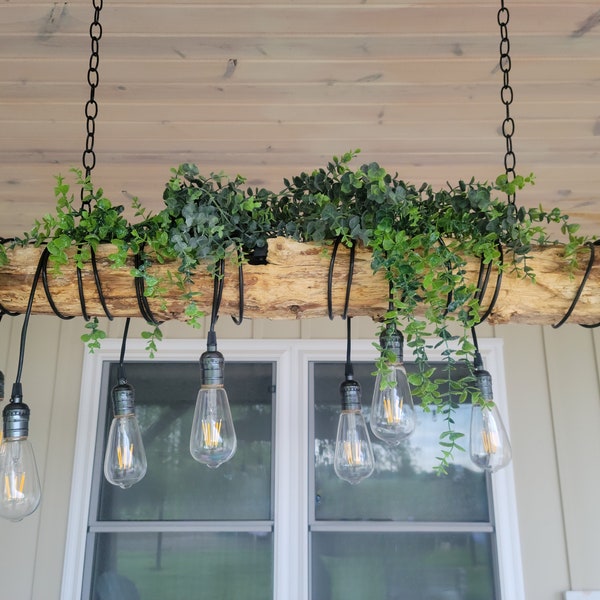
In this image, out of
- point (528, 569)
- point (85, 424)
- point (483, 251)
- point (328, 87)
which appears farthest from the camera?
point (85, 424)

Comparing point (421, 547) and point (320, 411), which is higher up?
point (320, 411)

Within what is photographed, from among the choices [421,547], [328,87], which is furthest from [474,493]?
[328,87]

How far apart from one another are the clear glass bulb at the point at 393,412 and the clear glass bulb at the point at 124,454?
0.43m

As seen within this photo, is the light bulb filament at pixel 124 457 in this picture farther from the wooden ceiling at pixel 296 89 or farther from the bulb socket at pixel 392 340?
the wooden ceiling at pixel 296 89

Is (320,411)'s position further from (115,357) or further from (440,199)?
(440,199)

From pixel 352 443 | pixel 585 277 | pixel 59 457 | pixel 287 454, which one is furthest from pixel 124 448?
pixel 59 457

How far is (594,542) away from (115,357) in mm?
2112

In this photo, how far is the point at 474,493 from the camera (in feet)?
8.26

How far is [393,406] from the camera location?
108cm

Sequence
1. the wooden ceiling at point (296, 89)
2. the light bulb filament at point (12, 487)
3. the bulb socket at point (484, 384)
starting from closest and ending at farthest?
the light bulb filament at point (12, 487) → the bulb socket at point (484, 384) → the wooden ceiling at point (296, 89)

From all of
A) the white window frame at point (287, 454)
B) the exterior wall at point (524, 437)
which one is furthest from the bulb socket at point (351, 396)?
the exterior wall at point (524, 437)

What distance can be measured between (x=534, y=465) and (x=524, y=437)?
0.12 meters

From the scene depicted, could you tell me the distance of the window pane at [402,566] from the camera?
2.42 metres

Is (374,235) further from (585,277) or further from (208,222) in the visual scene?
(585,277)
